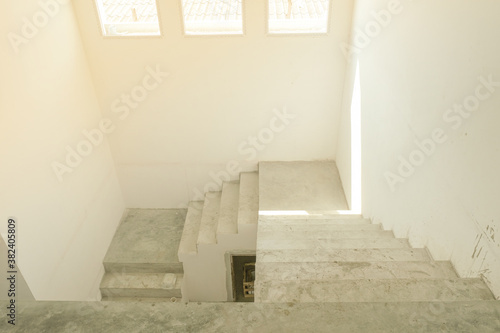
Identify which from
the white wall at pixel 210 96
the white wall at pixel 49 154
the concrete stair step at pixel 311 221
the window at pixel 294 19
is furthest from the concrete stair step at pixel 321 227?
the window at pixel 294 19

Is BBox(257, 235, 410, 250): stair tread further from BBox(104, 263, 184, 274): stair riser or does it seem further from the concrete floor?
BBox(104, 263, 184, 274): stair riser

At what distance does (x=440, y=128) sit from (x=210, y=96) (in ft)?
10.9

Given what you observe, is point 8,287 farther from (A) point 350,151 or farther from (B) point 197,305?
(A) point 350,151

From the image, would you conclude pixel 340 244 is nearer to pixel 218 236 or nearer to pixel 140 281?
pixel 218 236

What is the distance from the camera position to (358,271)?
2.61 metres

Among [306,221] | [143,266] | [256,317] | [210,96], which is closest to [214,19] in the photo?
[210,96]

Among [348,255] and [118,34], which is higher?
[118,34]

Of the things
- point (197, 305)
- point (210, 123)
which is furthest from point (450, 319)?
point (210, 123)

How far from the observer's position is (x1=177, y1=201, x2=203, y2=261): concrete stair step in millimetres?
5484

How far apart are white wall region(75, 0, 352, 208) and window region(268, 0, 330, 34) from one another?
0.43 feet

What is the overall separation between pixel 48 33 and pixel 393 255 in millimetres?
4145

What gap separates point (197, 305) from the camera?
56.8 inches

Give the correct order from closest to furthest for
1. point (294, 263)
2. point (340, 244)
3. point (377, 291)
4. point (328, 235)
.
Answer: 1. point (377, 291)
2. point (294, 263)
3. point (340, 244)
4. point (328, 235)

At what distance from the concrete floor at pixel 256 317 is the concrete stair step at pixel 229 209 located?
3859 mm
